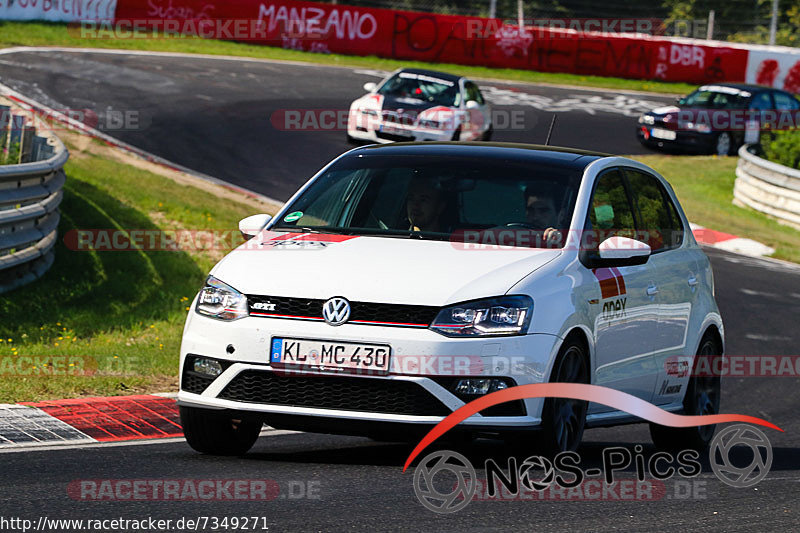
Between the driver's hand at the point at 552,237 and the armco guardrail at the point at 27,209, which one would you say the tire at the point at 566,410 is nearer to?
the driver's hand at the point at 552,237

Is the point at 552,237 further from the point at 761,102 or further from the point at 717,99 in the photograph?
the point at 761,102

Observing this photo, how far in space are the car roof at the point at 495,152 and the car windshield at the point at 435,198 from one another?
71 millimetres

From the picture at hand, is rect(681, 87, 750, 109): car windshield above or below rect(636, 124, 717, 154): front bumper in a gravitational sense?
above

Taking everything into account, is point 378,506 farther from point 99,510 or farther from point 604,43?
point 604,43

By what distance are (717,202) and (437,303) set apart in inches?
762

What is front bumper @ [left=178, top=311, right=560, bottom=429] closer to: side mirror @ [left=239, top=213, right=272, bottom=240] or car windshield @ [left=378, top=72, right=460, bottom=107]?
side mirror @ [left=239, top=213, right=272, bottom=240]

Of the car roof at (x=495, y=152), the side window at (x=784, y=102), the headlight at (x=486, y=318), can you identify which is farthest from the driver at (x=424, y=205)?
the side window at (x=784, y=102)

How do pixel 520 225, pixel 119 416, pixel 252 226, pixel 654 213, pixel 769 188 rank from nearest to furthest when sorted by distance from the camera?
pixel 520 225
pixel 252 226
pixel 119 416
pixel 654 213
pixel 769 188

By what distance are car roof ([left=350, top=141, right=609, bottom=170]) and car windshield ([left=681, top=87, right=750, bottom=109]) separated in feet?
70.7

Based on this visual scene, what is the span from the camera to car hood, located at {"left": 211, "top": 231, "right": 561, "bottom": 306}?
5.93m

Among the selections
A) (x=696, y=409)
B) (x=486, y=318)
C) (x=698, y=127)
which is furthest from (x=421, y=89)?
(x=486, y=318)

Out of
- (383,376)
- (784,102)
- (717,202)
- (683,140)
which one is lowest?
(717,202)

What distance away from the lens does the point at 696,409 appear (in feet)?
26.9

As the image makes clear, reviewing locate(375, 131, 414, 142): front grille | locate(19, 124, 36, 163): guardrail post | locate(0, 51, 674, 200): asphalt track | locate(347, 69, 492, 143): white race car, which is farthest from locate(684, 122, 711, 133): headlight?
locate(19, 124, 36, 163): guardrail post
